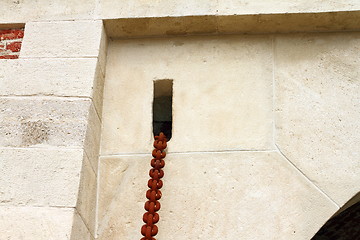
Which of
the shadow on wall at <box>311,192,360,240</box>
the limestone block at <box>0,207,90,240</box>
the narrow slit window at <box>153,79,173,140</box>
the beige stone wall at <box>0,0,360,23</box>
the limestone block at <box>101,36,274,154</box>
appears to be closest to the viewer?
the limestone block at <box>0,207,90,240</box>

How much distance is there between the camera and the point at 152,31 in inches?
110

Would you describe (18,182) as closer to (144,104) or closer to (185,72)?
(144,104)

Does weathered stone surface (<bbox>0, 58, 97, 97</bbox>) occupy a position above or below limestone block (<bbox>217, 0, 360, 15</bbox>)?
below

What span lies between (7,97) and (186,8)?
2.95 feet

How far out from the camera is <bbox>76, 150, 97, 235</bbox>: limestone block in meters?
2.31

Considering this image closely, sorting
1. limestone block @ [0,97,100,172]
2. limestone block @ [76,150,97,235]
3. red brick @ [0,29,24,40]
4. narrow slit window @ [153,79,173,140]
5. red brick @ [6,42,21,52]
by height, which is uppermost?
red brick @ [0,29,24,40]

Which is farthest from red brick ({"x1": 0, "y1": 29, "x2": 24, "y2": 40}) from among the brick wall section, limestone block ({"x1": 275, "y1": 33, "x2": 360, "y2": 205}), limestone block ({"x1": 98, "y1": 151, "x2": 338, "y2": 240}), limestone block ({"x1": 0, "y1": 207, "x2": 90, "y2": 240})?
limestone block ({"x1": 275, "y1": 33, "x2": 360, "y2": 205})

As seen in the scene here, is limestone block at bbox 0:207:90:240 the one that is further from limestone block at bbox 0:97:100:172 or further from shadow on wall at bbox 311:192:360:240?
shadow on wall at bbox 311:192:360:240

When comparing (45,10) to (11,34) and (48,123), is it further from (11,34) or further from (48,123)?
(48,123)

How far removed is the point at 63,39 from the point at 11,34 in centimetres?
28

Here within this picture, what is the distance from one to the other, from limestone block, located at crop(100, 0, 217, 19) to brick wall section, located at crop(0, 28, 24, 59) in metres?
0.40

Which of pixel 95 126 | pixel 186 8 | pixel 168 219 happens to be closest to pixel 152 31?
pixel 186 8

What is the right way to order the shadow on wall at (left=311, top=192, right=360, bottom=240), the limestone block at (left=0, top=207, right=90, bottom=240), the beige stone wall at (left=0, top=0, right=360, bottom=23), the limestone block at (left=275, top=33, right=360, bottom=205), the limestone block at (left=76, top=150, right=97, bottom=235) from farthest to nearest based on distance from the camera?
the shadow on wall at (left=311, top=192, right=360, bottom=240), the beige stone wall at (left=0, top=0, right=360, bottom=23), the limestone block at (left=275, top=33, right=360, bottom=205), the limestone block at (left=76, top=150, right=97, bottom=235), the limestone block at (left=0, top=207, right=90, bottom=240)

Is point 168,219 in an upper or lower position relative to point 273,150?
lower
